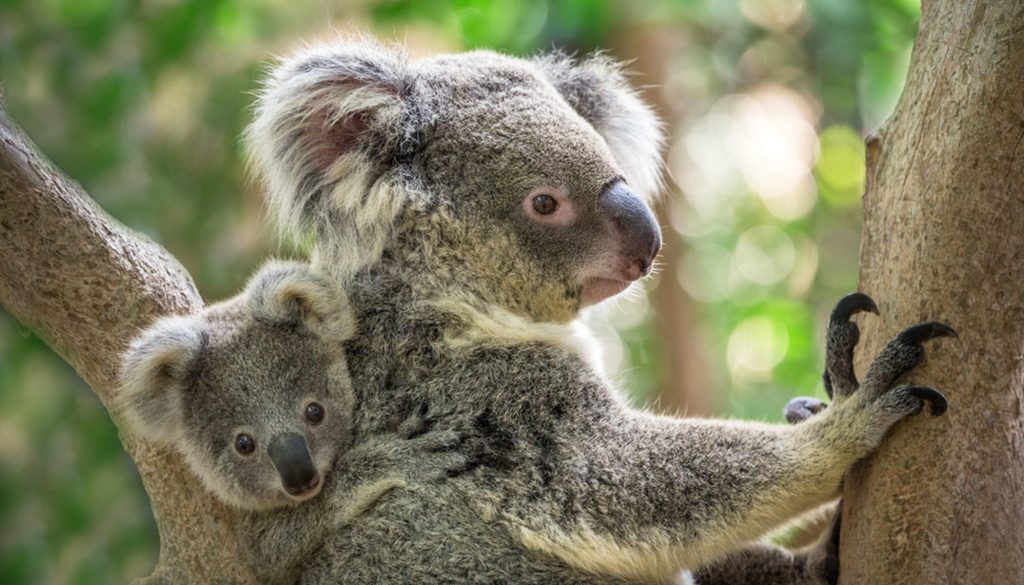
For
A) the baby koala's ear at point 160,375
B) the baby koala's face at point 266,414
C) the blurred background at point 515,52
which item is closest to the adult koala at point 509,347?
the baby koala's face at point 266,414

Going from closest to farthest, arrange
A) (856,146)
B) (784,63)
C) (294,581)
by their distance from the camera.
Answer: (294,581)
(784,63)
(856,146)

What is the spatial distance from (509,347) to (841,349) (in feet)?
3.11

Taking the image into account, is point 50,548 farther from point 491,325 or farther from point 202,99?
point 202,99

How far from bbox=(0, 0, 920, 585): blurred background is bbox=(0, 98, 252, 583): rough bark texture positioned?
1.54 feet

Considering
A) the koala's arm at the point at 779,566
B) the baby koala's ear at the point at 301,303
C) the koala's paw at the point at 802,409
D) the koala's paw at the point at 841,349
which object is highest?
the koala's paw at the point at 841,349

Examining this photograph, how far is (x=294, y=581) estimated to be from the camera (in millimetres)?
3057

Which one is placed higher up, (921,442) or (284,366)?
(921,442)

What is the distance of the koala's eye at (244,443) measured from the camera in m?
2.92

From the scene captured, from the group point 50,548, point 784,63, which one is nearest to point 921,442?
point 50,548

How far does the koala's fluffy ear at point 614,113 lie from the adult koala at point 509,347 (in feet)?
1.07

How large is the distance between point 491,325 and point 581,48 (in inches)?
181

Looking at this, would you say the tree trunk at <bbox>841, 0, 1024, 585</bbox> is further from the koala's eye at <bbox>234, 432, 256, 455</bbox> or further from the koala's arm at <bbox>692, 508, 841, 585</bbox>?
the koala's eye at <bbox>234, 432, 256, 455</bbox>

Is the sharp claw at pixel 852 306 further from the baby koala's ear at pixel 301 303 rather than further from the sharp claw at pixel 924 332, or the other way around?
the baby koala's ear at pixel 301 303

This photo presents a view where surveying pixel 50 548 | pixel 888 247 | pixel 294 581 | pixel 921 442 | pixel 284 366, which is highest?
pixel 888 247
